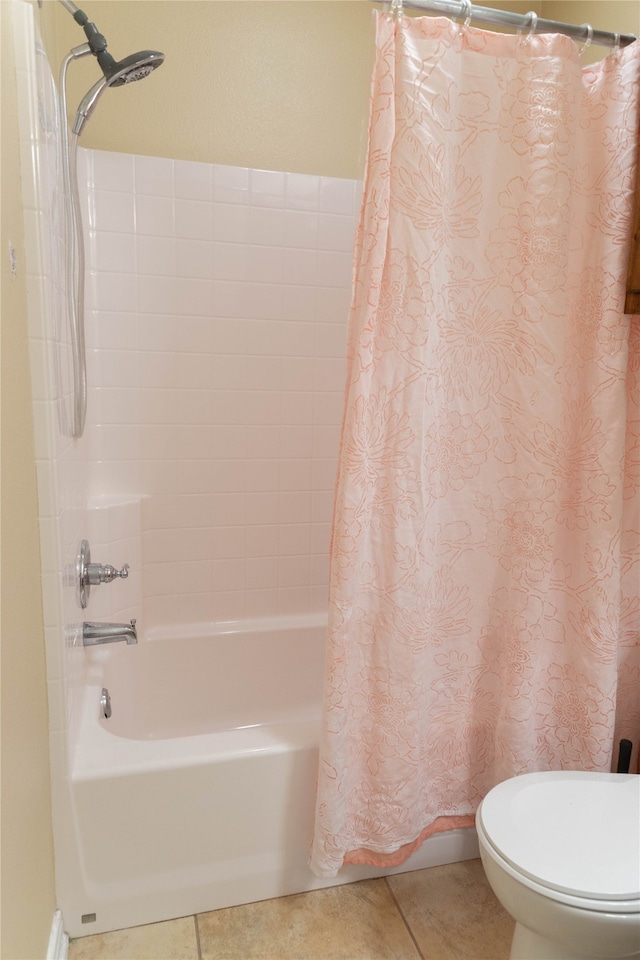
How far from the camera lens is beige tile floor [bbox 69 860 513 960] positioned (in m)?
1.47

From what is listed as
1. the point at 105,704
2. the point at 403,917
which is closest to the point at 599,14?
the point at 105,704

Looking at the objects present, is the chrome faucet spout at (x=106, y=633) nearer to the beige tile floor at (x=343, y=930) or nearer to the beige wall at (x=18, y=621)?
the beige wall at (x=18, y=621)

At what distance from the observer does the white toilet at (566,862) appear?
112 centimetres

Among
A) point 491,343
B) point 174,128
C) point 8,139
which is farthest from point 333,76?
point 8,139

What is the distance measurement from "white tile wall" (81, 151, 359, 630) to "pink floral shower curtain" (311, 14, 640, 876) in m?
0.81

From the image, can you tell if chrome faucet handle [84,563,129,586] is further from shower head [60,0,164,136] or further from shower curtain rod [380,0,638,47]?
shower curtain rod [380,0,638,47]

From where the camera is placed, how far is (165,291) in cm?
201

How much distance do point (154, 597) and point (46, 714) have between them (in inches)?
31.1

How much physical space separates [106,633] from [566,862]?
1.10 meters

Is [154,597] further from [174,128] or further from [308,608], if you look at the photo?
[174,128]

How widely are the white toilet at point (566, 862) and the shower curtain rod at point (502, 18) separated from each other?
1.53 meters

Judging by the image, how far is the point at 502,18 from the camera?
51.1 inches

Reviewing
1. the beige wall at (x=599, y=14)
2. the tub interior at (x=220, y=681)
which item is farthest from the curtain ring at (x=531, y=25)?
the tub interior at (x=220, y=681)

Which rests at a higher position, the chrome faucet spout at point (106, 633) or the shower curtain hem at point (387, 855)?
the chrome faucet spout at point (106, 633)
